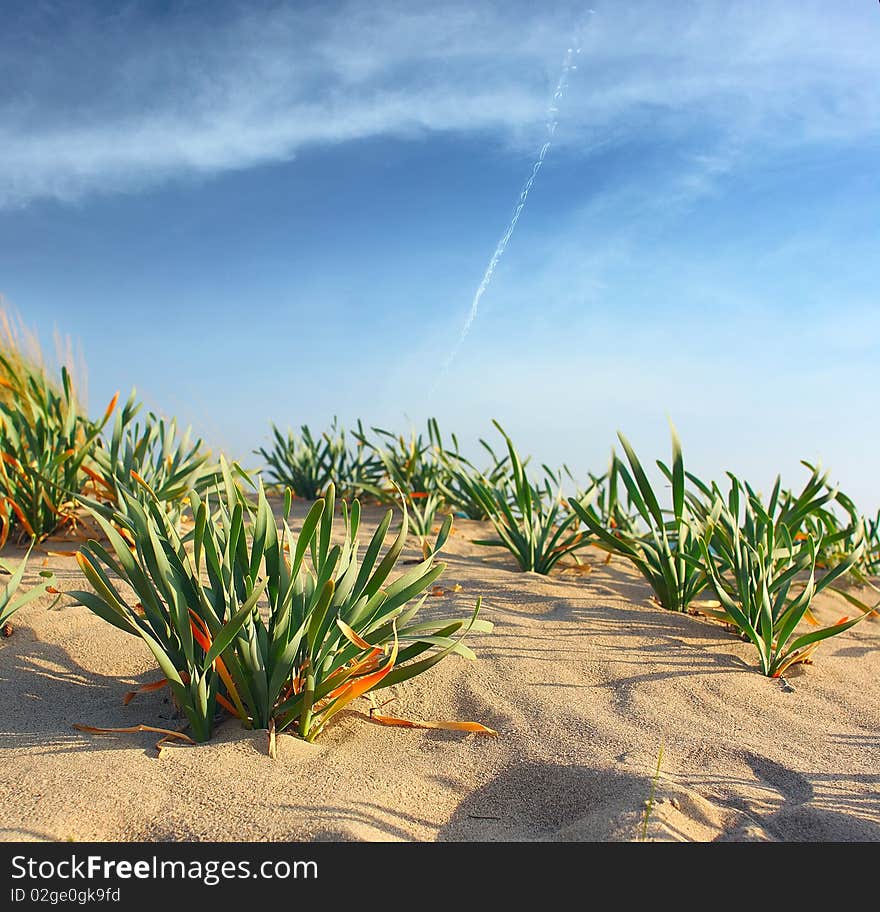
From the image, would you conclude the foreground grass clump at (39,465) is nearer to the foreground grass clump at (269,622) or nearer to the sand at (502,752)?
the sand at (502,752)

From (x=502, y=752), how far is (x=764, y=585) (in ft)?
4.06

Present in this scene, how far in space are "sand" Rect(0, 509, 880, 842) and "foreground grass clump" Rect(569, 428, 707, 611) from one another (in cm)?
23

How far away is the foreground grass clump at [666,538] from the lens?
2.99 m

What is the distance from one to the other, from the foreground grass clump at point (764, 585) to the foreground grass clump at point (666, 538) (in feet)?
0.30

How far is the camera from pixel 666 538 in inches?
122

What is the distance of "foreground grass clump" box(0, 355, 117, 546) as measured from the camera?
344 cm

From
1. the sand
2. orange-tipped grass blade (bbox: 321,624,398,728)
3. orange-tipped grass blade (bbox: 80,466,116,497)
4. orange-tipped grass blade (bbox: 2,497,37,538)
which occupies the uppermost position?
orange-tipped grass blade (bbox: 80,466,116,497)

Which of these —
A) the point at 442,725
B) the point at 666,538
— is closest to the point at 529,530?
the point at 666,538

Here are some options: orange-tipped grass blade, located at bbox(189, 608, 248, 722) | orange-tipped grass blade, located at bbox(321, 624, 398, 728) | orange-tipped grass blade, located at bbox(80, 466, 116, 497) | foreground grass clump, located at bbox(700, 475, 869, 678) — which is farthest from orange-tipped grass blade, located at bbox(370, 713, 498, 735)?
orange-tipped grass blade, located at bbox(80, 466, 116, 497)

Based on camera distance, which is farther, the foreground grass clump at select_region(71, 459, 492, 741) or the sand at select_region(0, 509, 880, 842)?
the foreground grass clump at select_region(71, 459, 492, 741)

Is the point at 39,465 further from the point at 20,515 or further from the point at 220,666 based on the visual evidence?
the point at 220,666

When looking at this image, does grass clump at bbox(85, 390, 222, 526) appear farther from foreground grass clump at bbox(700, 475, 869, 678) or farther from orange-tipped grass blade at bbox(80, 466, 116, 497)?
foreground grass clump at bbox(700, 475, 869, 678)
